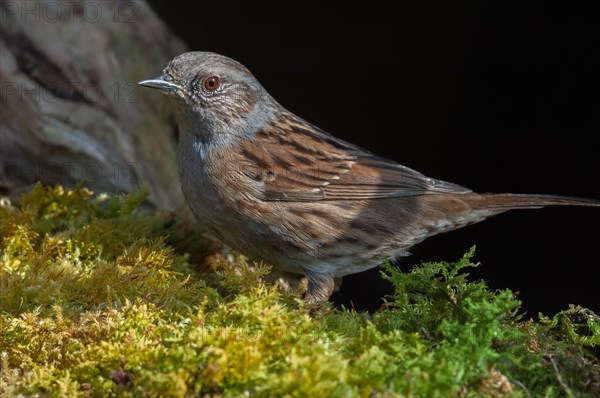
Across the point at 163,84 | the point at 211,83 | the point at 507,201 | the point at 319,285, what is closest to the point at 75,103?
the point at 163,84

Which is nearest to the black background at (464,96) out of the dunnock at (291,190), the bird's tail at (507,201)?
the bird's tail at (507,201)

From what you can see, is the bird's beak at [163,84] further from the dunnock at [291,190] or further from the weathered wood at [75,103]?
the weathered wood at [75,103]

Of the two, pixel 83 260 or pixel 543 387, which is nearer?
pixel 543 387

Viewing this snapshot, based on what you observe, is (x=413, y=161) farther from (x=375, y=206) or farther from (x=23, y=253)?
(x=23, y=253)

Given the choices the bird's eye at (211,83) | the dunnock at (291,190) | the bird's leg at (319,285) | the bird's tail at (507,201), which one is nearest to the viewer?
the dunnock at (291,190)

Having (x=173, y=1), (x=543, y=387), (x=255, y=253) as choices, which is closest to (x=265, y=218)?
(x=255, y=253)

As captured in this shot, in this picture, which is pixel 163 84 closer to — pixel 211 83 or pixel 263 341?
pixel 211 83
